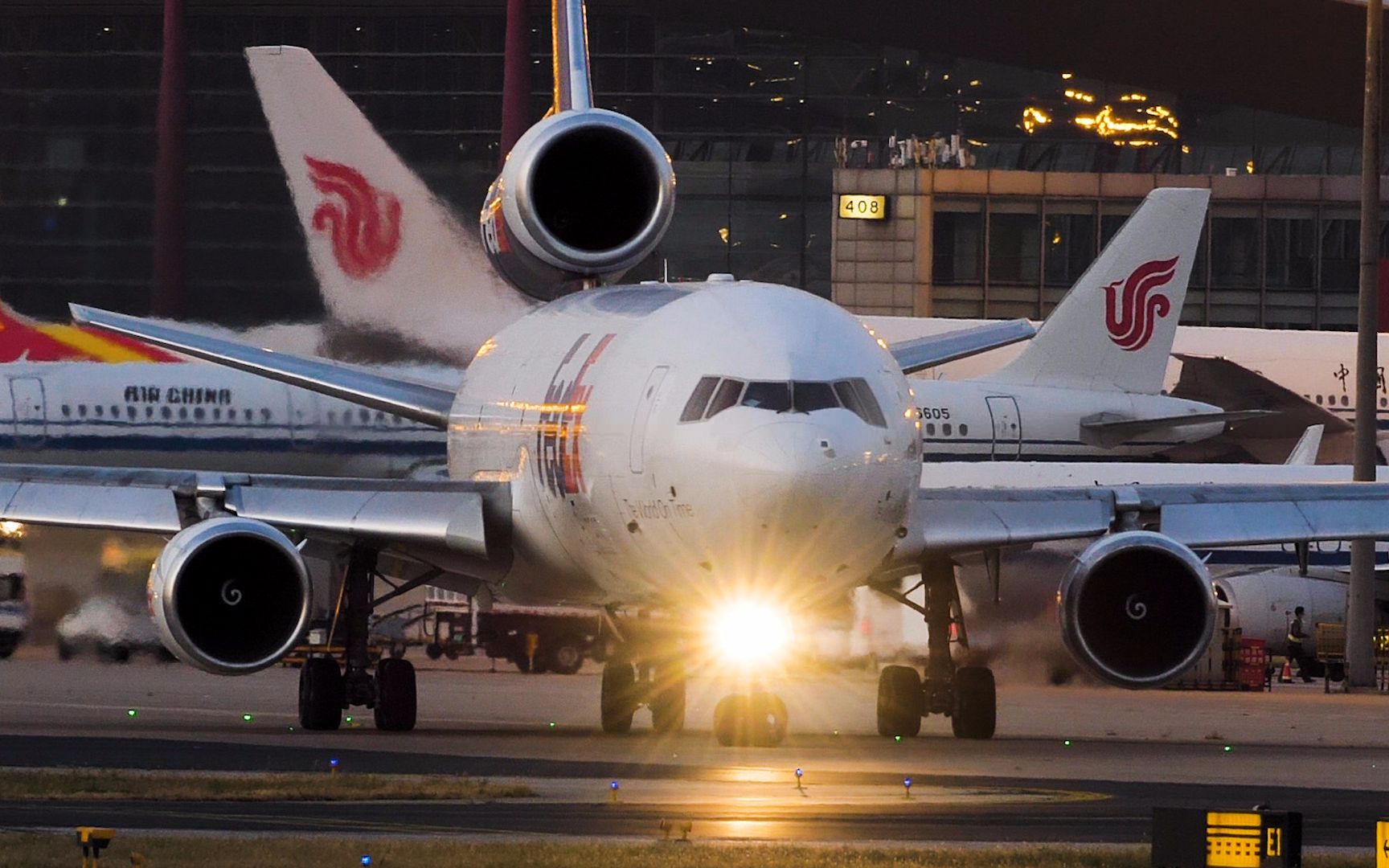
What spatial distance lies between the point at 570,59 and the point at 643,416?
8.89m

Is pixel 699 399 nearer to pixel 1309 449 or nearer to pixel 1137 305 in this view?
pixel 1309 449

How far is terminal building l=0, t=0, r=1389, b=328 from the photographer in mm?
75188

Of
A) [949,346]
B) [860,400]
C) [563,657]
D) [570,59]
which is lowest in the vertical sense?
[563,657]

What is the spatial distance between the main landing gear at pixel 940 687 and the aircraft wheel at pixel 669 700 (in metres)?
2.06

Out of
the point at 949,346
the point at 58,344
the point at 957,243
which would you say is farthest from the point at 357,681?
the point at 957,243

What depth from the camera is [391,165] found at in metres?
63.8

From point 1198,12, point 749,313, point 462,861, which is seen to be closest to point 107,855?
point 462,861

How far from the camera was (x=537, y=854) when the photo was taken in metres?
14.0

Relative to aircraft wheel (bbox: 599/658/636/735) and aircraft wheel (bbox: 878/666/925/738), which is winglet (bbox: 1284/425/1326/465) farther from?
aircraft wheel (bbox: 599/658/636/735)

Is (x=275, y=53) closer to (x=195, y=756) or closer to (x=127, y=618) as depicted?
(x=127, y=618)

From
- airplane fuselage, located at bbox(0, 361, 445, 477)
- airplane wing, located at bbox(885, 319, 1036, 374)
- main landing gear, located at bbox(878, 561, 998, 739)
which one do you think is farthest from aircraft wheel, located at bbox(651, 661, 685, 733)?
airplane fuselage, located at bbox(0, 361, 445, 477)

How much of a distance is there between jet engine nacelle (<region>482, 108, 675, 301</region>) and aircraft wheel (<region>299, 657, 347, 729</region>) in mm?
5316

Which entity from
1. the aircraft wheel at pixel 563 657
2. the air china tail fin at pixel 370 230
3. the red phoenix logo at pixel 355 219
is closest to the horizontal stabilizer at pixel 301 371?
the aircraft wheel at pixel 563 657

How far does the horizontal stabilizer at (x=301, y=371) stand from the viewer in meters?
27.5
